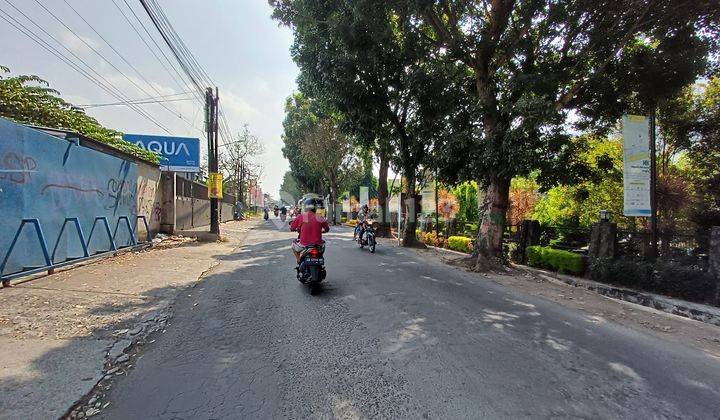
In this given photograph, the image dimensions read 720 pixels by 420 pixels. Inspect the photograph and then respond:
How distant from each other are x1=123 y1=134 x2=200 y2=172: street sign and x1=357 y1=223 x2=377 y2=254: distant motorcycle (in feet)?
49.8

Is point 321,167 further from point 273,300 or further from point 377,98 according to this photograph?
point 273,300

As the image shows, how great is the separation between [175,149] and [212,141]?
896 centimetres

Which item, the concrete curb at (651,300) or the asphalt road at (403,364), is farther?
the concrete curb at (651,300)

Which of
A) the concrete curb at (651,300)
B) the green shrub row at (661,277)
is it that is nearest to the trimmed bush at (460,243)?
the concrete curb at (651,300)

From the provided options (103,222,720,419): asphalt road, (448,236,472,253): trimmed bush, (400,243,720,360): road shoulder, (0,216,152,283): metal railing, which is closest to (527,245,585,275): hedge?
(400,243,720,360): road shoulder

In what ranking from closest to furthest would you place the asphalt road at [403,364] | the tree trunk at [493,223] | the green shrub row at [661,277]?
the asphalt road at [403,364], the green shrub row at [661,277], the tree trunk at [493,223]

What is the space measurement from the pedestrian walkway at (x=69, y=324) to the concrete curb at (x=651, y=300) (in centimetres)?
824

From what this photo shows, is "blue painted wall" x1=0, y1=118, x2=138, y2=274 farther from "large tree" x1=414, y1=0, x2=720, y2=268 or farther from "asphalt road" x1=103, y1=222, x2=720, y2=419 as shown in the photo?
"large tree" x1=414, y1=0, x2=720, y2=268

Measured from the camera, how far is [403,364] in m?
A: 3.83

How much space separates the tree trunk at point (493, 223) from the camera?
1080 cm

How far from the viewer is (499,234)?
11016mm

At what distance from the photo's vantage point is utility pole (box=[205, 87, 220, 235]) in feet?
59.1

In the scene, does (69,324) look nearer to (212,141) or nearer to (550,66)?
Result: (550,66)

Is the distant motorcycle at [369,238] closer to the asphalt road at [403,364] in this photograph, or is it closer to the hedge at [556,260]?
the hedge at [556,260]
